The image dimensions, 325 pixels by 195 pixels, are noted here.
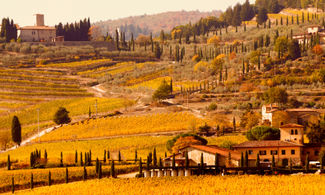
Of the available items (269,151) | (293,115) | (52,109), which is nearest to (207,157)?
(269,151)

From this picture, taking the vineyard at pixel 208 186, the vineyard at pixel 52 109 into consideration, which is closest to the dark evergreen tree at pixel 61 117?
the vineyard at pixel 52 109

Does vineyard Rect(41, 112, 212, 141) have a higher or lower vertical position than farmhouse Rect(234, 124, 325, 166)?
lower

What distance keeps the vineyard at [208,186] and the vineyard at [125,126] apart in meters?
56.8

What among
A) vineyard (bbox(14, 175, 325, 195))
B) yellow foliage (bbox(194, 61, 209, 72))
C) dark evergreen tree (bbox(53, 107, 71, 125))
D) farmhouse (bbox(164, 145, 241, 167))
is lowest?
dark evergreen tree (bbox(53, 107, 71, 125))

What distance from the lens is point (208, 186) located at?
198 ft

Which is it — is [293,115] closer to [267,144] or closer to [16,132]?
[267,144]

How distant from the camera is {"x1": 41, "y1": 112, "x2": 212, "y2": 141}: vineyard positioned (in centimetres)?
12519

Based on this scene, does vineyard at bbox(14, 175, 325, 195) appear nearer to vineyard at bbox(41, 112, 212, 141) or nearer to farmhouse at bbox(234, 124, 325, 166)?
farmhouse at bbox(234, 124, 325, 166)

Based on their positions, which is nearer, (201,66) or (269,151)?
(269,151)

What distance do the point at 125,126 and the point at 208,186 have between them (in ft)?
234

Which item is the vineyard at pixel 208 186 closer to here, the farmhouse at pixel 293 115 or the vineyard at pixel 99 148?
the vineyard at pixel 99 148

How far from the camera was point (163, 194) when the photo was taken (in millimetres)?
57406

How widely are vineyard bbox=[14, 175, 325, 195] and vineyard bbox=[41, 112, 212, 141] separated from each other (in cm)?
5680

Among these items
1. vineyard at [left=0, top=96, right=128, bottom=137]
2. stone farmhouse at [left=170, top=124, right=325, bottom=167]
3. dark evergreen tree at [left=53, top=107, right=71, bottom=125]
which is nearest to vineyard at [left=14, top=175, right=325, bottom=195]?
stone farmhouse at [left=170, top=124, right=325, bottom=167]
